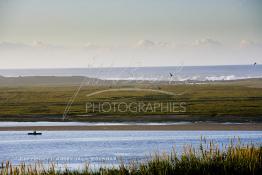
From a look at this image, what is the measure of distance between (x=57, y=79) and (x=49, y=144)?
127 meters

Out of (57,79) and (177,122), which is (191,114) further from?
(57,79)

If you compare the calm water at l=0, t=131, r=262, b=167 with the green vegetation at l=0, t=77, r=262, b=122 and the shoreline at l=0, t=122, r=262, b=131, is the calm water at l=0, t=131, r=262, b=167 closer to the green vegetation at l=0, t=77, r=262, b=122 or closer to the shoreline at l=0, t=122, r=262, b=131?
the shoreline at l=0, t=122, r=262, b=131

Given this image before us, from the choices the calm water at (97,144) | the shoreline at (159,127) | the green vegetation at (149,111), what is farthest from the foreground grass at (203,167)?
the green vegetation at (149,111)

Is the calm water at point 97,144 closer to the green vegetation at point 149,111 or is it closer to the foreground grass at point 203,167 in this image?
the foreground grass at point 203,167

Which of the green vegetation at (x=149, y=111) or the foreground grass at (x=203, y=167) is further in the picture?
the green vegetation at (x=149, y=111)

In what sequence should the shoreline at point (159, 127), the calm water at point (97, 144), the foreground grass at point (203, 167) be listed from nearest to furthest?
the foreground grass at point (203, 167)
the calm water at point (97, 144)
the shoreline at point (159, 127)

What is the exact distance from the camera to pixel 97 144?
42281 millimetres

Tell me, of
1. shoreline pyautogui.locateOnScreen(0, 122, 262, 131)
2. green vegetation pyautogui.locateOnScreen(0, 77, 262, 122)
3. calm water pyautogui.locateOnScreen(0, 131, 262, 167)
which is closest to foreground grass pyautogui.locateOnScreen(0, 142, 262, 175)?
calm water pyautogui.locateOnScreen(0, 131, 262, 167)

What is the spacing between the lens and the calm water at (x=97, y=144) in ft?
118

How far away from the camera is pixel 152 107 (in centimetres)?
6519

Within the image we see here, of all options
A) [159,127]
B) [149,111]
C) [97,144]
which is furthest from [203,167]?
[149,111]

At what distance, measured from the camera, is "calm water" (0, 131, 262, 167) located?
35969mm

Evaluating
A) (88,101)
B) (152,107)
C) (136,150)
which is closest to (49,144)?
(136,150)

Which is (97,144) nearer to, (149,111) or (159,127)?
(159,127)
